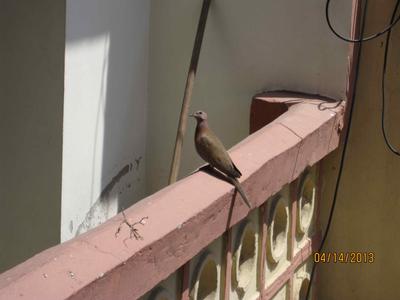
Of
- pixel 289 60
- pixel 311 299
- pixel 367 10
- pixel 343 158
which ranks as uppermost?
pixel 367 10

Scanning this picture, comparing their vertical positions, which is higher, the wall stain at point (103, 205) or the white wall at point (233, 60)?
the white wall at point (233, 60)

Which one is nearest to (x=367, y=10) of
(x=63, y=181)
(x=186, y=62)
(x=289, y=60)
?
(x=289, y=60)

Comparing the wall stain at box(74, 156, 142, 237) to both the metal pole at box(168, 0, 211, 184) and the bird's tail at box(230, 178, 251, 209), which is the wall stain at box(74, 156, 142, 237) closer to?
the metal pole at box(168, 0, 211, 184)

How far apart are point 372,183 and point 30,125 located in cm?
172

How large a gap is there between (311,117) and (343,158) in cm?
36

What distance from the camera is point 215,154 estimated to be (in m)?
3.19

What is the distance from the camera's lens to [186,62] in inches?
182

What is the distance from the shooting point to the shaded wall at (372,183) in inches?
156

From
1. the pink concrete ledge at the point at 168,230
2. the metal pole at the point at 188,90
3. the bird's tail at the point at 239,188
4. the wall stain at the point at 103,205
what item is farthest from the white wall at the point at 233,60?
the bird's tail at the point at 239,188

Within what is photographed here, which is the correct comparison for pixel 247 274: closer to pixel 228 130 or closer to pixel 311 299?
pixel 311 299
